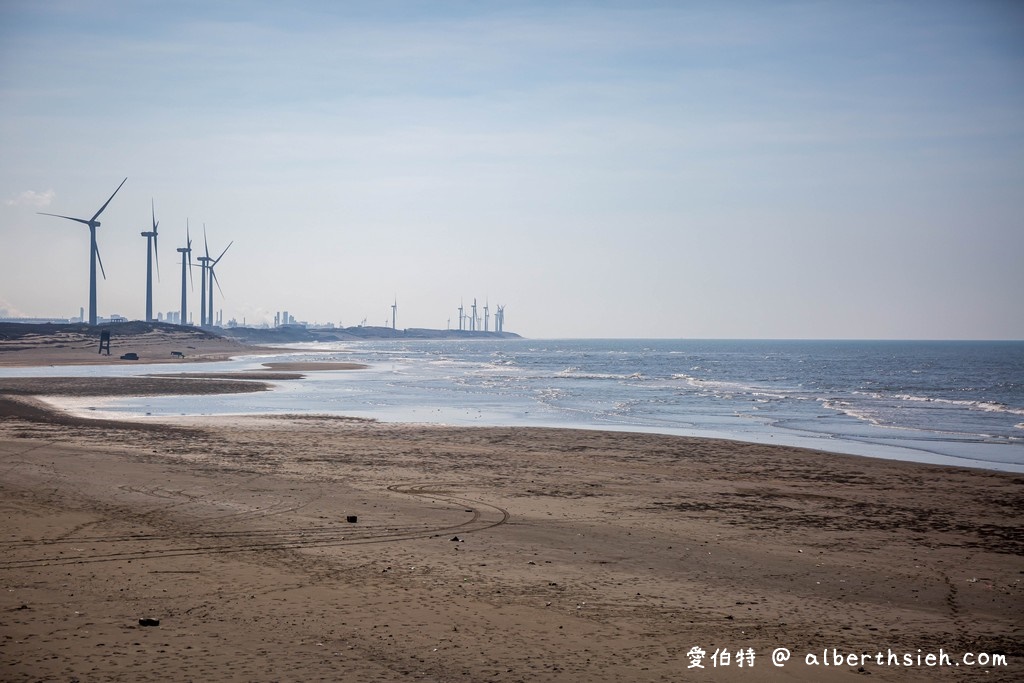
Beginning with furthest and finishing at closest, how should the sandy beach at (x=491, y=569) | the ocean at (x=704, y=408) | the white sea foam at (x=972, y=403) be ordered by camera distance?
the white sea foam at (x=972, y=403)
the ocean at (x=704, y=408)
the sandy beach at (x=491, y=569)

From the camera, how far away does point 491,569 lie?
37.9ft

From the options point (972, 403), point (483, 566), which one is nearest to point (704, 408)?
point (972, 403)

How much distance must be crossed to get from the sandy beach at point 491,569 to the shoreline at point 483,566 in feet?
0.16

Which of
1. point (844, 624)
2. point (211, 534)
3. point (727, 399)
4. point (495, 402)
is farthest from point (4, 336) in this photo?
point (844, 624)

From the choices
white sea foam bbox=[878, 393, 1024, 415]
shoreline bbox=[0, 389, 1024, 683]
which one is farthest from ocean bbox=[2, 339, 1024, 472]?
shoreline bbox=[0, 389, 1024, 683]

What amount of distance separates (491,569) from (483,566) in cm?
18

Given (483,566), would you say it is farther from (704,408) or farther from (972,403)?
(972,403)

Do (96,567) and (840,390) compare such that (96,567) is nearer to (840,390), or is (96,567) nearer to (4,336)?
(840,390)

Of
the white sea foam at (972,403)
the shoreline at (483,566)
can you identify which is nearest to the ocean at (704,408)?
the white sea foam at (972,403)

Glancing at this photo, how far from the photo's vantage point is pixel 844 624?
974cm

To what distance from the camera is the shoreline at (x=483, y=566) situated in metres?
8.33

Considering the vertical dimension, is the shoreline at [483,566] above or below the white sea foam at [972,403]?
above

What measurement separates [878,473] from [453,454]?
1155 cm

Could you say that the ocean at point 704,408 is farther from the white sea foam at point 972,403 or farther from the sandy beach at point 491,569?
the sandy beach at point 491,569
